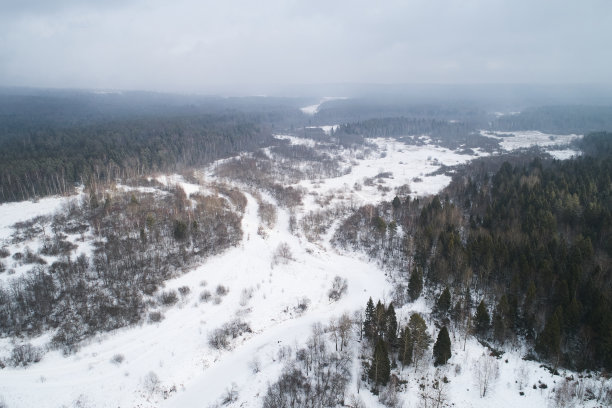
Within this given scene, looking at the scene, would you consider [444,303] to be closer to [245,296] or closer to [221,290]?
[245,296]

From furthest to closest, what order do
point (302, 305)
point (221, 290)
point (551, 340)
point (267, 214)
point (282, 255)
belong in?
point (267, 214) → point (282, 255) → point (221, 290) → point (302, 305) → point (551, 340)

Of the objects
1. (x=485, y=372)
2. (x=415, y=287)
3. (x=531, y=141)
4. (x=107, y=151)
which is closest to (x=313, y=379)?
(x=485, y=372)

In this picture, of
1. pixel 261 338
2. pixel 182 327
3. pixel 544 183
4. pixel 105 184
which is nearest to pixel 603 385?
pixel 261 338

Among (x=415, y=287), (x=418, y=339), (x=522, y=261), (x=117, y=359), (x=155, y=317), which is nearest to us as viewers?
(x=418, y=339)

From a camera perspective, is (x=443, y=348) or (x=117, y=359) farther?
(x=117, y=359)

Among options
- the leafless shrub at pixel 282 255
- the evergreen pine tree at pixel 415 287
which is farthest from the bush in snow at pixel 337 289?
the leafless shrub at pixel 282 255

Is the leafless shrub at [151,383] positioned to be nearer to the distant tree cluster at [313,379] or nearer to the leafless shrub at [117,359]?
the leafless shrub at [117,359]

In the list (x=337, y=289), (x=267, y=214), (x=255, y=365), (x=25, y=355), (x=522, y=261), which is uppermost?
(x=522, y=261)

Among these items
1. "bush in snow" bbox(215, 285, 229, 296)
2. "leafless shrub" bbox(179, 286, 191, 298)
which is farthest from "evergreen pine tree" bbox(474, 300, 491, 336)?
"leafless shrub" bbox(179, 286, 191, 298)
